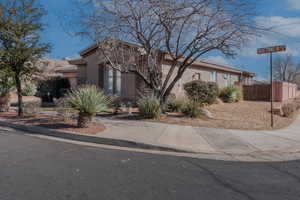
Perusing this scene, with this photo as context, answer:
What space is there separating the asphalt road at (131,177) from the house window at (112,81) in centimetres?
1061

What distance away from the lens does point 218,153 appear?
595 cm

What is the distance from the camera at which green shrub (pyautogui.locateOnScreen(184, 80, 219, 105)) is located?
47.3ft

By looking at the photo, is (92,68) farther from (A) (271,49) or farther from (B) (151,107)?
(A) (271,49)

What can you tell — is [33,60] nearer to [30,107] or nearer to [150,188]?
[30,107]

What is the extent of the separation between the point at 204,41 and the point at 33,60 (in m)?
8.55

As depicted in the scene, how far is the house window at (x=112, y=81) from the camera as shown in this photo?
1627cm

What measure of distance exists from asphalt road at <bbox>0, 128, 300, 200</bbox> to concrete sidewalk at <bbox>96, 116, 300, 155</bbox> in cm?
96

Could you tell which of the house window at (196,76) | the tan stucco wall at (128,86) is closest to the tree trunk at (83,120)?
the tan stucco wall at (128,86)

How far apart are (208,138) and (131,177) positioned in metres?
4.01

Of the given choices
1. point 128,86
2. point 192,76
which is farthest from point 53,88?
point 192,76

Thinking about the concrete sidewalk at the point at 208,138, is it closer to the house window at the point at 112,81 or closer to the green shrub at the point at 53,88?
the house window at the point at 112,81

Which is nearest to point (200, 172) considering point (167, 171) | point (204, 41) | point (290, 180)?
point (167, 171)

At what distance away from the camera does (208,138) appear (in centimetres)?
735

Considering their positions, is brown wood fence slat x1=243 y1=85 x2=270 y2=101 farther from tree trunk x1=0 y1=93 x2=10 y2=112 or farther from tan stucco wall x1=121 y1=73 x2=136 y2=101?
tree trunk x1=0 y1=93 x2=10 y2=112
